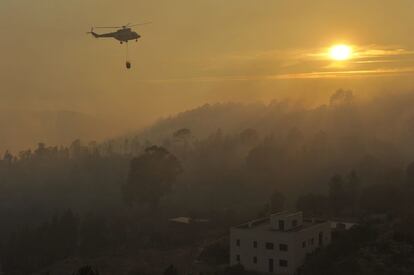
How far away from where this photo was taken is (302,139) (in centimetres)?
7400

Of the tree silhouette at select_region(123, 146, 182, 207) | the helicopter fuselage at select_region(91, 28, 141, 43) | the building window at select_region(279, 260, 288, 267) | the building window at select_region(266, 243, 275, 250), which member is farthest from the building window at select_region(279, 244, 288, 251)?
the tree silhouette at select_region(123, 146, 182, 207)

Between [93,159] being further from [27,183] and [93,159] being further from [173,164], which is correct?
[173,164]

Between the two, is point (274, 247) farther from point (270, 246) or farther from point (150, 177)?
point (150, 177)

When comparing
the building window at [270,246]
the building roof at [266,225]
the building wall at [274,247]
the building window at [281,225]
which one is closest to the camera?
the building wall at [274,247]

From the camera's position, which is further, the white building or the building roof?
the building roof

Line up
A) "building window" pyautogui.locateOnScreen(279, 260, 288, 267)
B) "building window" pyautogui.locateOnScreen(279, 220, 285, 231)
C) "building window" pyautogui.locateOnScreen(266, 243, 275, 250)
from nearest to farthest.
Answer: "building window" pyautogui.locateOnScreen(279, 260, 288, 267) < "building window" pyautogui.locateOnScreen(266, 243, 275, 250) < "building window" pyautogui.locateOnScreen(279, 220, 285, 231)

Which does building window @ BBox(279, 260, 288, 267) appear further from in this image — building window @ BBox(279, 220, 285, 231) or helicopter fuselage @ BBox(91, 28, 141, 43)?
helicopter fuselage @ BBox(91, 28, 141, 43)

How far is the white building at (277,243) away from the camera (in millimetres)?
29359

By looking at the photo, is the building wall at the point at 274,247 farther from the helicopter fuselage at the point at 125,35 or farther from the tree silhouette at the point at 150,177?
the tree silhouette at the point at 150,177

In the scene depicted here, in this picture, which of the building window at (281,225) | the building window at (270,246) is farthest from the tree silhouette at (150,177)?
the building window at (270,246)

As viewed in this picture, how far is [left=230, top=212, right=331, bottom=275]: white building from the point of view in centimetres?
2936

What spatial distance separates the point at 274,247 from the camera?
97.5ft

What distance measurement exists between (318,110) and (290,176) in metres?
43.5

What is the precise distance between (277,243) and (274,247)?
26 cm
